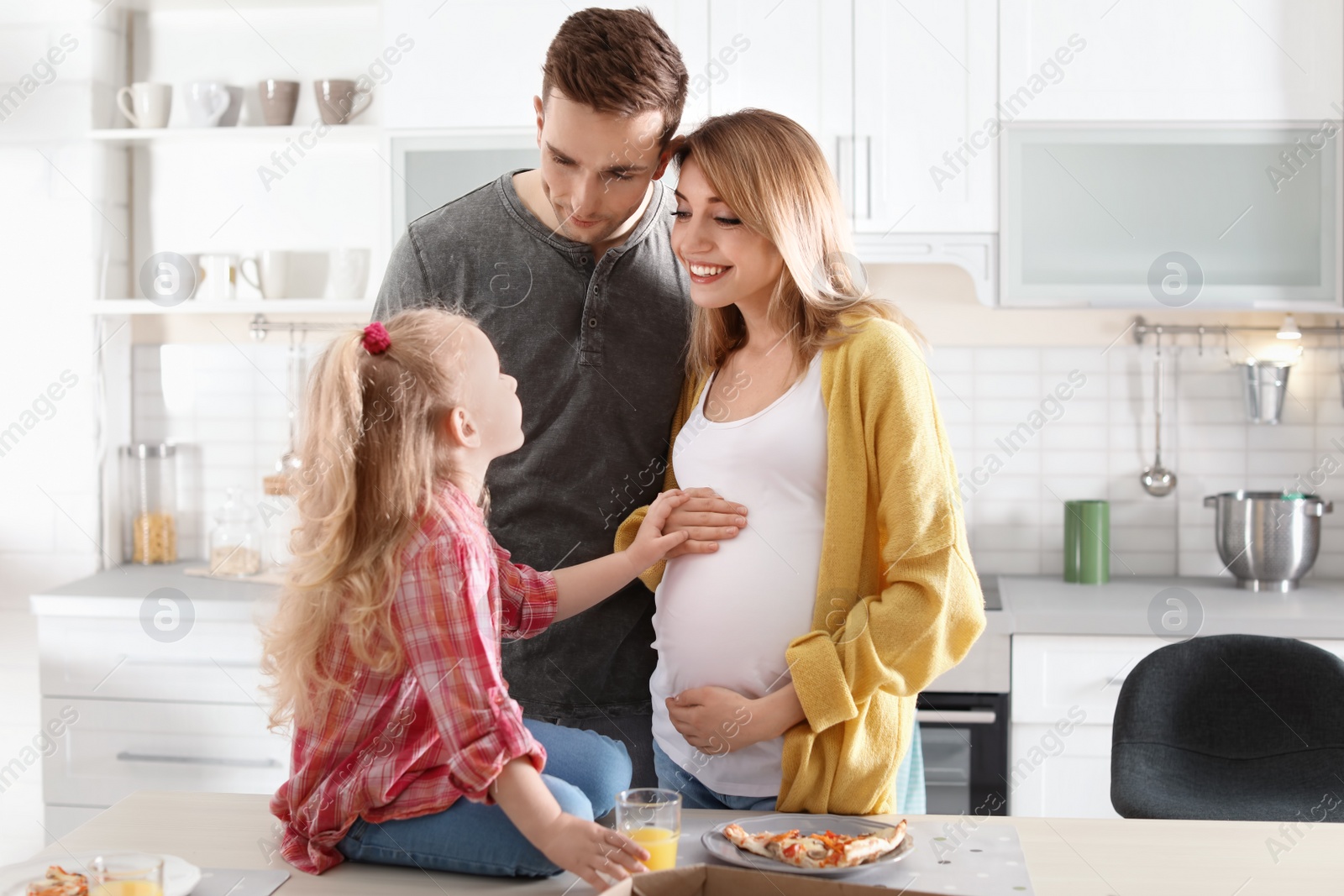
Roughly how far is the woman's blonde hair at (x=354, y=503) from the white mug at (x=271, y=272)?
1.84 meters

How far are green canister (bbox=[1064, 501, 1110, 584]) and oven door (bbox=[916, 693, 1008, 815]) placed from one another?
0.49 metres

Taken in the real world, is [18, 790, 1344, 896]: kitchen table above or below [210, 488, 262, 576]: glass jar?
below

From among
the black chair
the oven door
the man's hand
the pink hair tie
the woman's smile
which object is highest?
the woman's smile

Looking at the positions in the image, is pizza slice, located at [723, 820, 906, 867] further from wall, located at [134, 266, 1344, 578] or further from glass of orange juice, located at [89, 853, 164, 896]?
wall, located at [134, 266, 1344, 578]

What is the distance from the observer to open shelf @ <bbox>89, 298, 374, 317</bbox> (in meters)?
2.76

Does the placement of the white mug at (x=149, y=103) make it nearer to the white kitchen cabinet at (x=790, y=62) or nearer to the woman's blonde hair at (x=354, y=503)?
the white kitchen cabinet at (x=790, y=62)

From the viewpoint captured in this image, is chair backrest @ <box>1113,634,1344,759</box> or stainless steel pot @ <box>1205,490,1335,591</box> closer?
chair backrest @ <box>1113,634,1344,759</box>

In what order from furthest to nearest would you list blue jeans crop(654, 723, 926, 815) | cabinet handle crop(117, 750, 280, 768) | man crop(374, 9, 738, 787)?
1. cabinet handle crop(117, 750, 280, 768)
2. man crop(374, 9, 738, 787)
3. blue jeans crop(654, 723, 926, 815)

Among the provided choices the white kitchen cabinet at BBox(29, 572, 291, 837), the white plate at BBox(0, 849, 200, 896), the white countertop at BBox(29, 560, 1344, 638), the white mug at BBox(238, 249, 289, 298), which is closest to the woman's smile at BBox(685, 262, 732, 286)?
the white plate at BBox(0, 849, 200, 896)

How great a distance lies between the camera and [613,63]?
1.35 metres

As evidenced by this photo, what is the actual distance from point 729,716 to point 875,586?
218mm

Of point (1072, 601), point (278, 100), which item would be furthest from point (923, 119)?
point (278, 100)

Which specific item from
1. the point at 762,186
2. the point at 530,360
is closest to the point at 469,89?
the point at 530,360

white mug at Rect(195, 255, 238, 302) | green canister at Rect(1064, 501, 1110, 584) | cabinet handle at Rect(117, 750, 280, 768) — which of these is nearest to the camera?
cabinet handle at Rect(117, 750, 280, 768)
